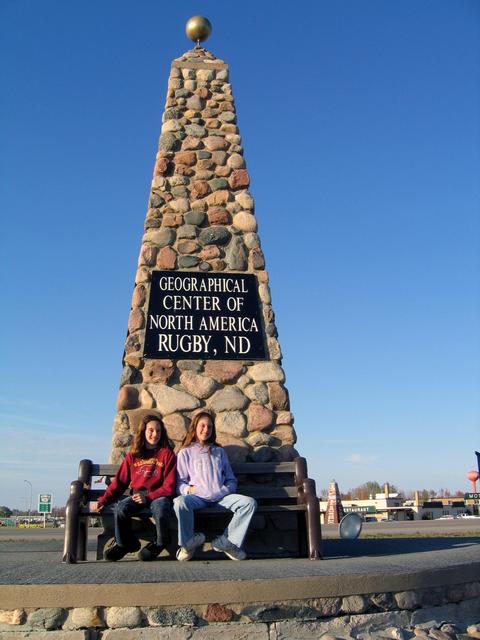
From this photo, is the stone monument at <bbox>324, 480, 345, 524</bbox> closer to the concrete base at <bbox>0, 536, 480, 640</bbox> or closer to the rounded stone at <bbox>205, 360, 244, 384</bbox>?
the rounded stone at <bbox>205, 360, 244, 384</bbox>

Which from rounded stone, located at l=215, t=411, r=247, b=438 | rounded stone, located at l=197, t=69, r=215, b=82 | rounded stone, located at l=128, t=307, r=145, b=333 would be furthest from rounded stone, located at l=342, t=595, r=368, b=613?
rounded stone, located at l=197, t=69, r=215, b=82

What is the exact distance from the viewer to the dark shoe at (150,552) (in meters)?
4.56

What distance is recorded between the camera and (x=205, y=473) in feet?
15.4

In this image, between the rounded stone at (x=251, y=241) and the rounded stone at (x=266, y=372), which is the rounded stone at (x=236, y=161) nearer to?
the rounded stone at (x=251, y=241)

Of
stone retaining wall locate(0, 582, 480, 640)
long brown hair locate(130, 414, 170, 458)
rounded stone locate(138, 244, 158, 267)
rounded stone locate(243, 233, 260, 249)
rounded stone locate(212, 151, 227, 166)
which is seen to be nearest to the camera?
stone retaining wall locate(0, 582, 480, 640)

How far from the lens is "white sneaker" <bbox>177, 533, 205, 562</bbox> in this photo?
4371 millimetres

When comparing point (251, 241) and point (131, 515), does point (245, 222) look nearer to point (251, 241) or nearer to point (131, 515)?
point (251, 241)

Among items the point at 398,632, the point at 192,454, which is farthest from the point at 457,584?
the point at 192,454

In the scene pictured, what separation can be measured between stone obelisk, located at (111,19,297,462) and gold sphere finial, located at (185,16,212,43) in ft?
3.18

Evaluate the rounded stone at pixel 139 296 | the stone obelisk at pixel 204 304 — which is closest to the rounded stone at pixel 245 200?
the stone obelisk at pixel 204 304

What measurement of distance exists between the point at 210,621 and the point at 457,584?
1.54 meters

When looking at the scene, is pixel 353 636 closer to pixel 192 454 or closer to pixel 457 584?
pixel 457 584

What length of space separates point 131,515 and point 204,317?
219 cm

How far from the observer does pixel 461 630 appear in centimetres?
344
